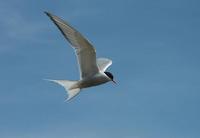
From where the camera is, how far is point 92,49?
3394 centimetres

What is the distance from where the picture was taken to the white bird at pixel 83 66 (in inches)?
1262

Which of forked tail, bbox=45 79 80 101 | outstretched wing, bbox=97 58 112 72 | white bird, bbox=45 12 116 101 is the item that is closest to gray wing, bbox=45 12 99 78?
white bird, bbox=45 12 116 101

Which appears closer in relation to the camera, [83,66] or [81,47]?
[81,47]

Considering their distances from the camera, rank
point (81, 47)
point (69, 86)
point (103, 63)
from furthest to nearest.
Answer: point (103, 63) → point (69, 86) → point (81, 47)

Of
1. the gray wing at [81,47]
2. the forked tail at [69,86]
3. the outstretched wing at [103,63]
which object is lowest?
the outstretched wing at [103,63]

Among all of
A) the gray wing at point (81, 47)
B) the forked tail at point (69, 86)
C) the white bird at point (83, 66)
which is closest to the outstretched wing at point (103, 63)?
the white bird at point (83, 66)

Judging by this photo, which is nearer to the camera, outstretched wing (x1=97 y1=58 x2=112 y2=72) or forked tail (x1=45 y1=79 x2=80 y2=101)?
forked tail (x1=45 y1=79 x2=80 y2=101)

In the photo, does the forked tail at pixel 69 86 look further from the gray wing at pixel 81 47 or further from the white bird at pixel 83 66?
the gray wing at pixel 81 47

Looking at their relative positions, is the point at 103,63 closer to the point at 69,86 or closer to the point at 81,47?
the point at 69,86

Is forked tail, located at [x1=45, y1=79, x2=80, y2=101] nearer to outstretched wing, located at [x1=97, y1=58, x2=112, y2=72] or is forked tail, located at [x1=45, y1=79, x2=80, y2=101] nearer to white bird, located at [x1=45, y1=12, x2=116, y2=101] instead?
white bird, located at [x1=45, y1=12, x2=116, y2=101]

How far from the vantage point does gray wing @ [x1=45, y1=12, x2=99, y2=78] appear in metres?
31.0

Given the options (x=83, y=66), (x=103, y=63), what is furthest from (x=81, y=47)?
(x=103, y=63)

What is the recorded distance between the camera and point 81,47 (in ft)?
110

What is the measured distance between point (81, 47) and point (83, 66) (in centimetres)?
182
